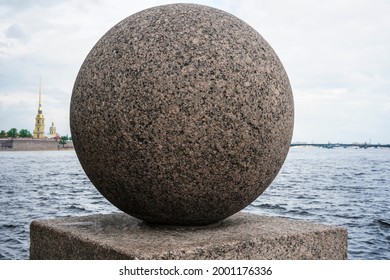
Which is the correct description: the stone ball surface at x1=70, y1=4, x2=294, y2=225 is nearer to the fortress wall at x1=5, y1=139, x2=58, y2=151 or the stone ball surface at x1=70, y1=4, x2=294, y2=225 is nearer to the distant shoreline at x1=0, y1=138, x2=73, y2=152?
the distant shoreline at x1=0, y1=138, x2=73, y2=152

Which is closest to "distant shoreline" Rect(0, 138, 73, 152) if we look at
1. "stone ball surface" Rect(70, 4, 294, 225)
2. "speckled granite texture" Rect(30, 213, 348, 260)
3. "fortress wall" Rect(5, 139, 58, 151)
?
"fortress wall" Rect(5, 139, 58, 151)

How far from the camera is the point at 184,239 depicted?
3.93m

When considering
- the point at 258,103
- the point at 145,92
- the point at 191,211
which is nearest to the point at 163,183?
the point at 191,211

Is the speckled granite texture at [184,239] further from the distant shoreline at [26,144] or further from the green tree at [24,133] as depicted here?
the green tree at [24,133]

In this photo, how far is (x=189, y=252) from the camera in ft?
12.0

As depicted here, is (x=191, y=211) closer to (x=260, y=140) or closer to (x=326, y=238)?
(x=260, y=140)

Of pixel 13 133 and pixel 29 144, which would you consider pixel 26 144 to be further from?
pixel 13 133

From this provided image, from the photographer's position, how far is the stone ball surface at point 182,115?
381cm

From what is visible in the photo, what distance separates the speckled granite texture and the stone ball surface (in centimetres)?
22

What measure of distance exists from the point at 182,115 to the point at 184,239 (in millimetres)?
976

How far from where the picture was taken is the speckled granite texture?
3697 millimetres

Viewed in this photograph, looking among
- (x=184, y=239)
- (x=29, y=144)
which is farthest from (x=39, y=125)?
(x=184, y=239)

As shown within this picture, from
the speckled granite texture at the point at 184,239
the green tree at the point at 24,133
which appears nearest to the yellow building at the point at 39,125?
the green tree at the point at 24,133

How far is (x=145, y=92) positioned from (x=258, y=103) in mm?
902
